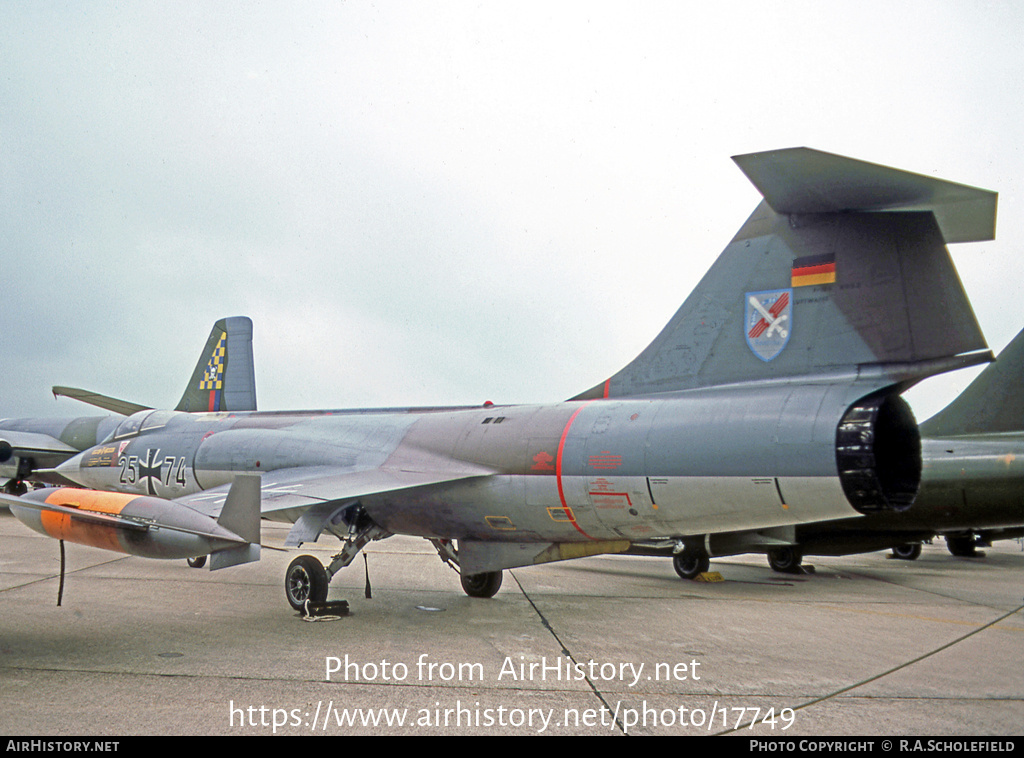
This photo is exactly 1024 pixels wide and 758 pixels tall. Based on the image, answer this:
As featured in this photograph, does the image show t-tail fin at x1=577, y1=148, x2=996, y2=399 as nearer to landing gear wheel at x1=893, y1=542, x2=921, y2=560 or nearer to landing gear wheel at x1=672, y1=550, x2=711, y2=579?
landing gear wheel at x1=672, y1=550, x2=711, y2=579

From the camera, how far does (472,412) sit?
27.0 feet

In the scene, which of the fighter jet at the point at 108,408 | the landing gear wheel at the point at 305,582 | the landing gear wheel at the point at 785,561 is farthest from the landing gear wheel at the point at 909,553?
the fighter jet at the point at 108,408

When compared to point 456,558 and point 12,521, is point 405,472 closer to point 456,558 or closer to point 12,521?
point 456,558

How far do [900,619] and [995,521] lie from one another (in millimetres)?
4589

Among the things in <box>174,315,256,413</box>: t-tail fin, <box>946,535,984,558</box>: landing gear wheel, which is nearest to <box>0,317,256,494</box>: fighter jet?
<box>174,315,256,413</box>: t-tail fin

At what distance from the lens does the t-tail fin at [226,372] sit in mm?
15883

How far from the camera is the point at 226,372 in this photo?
16.0 meters

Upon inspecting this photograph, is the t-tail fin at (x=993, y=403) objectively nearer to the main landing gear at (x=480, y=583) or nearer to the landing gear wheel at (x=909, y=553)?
the landing gear wheel at (x=909, y=553)

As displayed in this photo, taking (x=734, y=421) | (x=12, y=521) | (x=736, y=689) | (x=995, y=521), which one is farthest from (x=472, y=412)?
(x=12, y=521)

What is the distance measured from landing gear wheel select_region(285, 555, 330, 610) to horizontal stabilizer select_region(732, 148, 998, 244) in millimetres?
5572

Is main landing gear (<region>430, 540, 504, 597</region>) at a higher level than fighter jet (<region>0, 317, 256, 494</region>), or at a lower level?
lower

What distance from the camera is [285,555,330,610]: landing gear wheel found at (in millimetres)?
7355

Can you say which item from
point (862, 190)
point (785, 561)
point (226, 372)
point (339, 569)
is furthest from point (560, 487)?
point (226, 372)

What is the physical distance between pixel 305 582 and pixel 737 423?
15.4 ft
